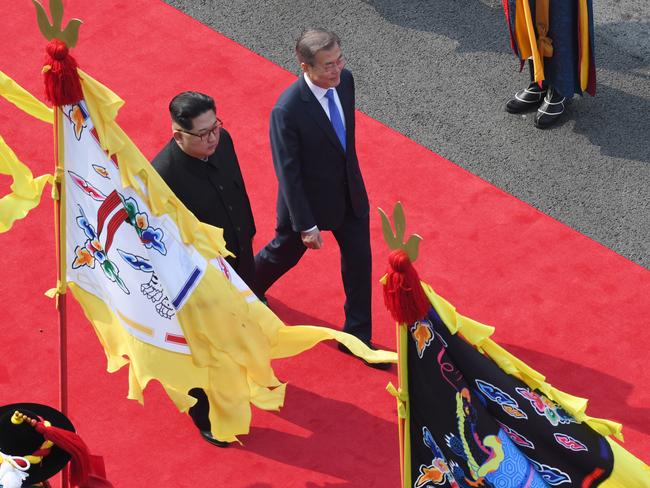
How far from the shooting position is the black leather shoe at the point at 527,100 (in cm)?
714

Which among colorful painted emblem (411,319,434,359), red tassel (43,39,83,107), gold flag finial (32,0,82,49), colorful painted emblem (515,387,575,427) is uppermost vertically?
gold flag finial (32,0,82,49)

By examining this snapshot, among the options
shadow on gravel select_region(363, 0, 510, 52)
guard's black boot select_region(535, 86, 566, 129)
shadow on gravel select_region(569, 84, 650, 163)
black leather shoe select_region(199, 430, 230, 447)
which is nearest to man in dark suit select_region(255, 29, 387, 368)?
black leather shoe select_region(199, 430, 230, 447)

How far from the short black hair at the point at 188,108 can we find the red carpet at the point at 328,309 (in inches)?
57.2

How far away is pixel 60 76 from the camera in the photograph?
4.43 meters

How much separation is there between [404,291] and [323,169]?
1.72m

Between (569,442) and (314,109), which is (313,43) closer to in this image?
(314,109)

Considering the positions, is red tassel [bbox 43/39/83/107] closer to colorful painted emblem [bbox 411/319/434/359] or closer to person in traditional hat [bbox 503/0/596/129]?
colorful painted emblem [bbox 411/319/434/359]

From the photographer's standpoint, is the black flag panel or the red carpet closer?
the black flag panel

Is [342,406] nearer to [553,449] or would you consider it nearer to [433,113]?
[553,449]

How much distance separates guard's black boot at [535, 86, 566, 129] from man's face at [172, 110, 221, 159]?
8.83 feet

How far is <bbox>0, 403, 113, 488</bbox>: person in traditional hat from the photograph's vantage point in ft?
13.0

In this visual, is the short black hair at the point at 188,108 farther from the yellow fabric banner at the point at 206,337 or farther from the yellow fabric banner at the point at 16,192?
the yellow fabric banner at the point at 16,192

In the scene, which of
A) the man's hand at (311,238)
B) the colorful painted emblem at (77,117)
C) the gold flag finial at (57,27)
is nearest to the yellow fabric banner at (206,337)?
the colorful painted emblem at (77,117)

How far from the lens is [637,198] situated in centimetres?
661
